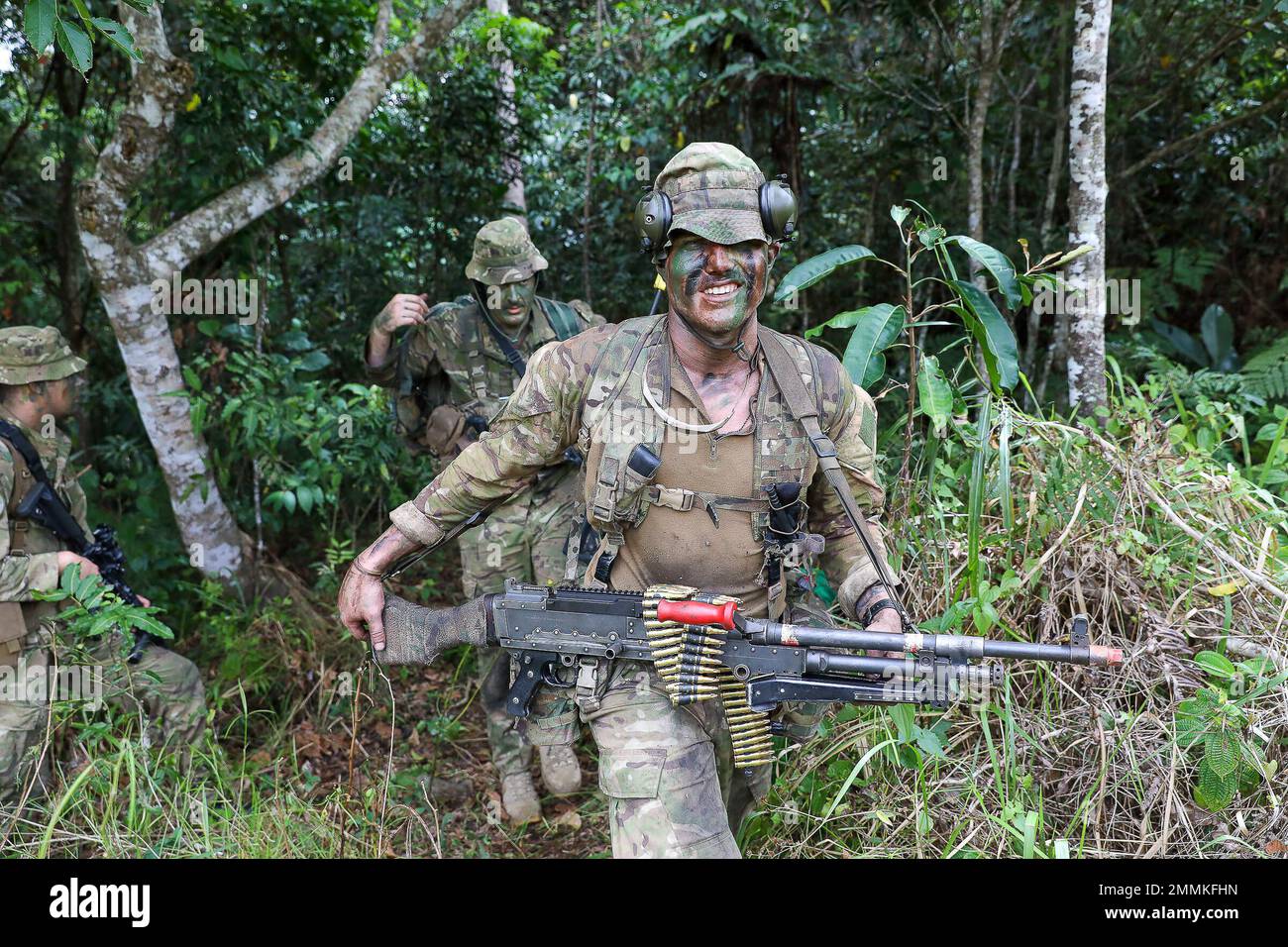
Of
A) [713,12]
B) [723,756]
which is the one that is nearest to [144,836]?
[723,756]

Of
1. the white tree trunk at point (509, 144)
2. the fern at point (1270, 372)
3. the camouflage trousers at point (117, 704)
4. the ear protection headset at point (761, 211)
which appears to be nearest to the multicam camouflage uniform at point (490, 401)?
the camouflage trousers at point (117, 704)

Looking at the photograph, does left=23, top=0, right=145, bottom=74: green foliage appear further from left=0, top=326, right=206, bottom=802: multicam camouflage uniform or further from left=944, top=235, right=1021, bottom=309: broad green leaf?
left=944, top=235, right=1021, bottom=309: broad green leaf

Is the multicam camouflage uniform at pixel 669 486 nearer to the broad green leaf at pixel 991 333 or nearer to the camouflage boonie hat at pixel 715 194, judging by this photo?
the camouflage boonie hat at pixel 715 194

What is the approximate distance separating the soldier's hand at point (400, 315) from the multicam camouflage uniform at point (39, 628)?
4.21 feet

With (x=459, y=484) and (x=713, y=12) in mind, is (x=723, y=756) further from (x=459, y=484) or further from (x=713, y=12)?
(x=713, y=12)

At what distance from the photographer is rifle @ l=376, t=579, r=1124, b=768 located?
2607 millimetres

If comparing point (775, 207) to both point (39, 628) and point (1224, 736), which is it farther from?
point (39, 628)

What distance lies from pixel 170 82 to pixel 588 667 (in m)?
3.70

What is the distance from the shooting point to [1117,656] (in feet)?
8.09

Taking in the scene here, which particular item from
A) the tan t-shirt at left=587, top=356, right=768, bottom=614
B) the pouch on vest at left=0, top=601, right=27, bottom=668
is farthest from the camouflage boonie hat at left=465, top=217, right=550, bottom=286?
the pouch on vest at left=0, top=601, right=27, bottom=668

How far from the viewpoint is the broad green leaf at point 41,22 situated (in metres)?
2.70

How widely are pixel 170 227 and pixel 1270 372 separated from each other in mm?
6086

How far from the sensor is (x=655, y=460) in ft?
9.35

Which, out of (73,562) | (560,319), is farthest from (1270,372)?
(73,562)
